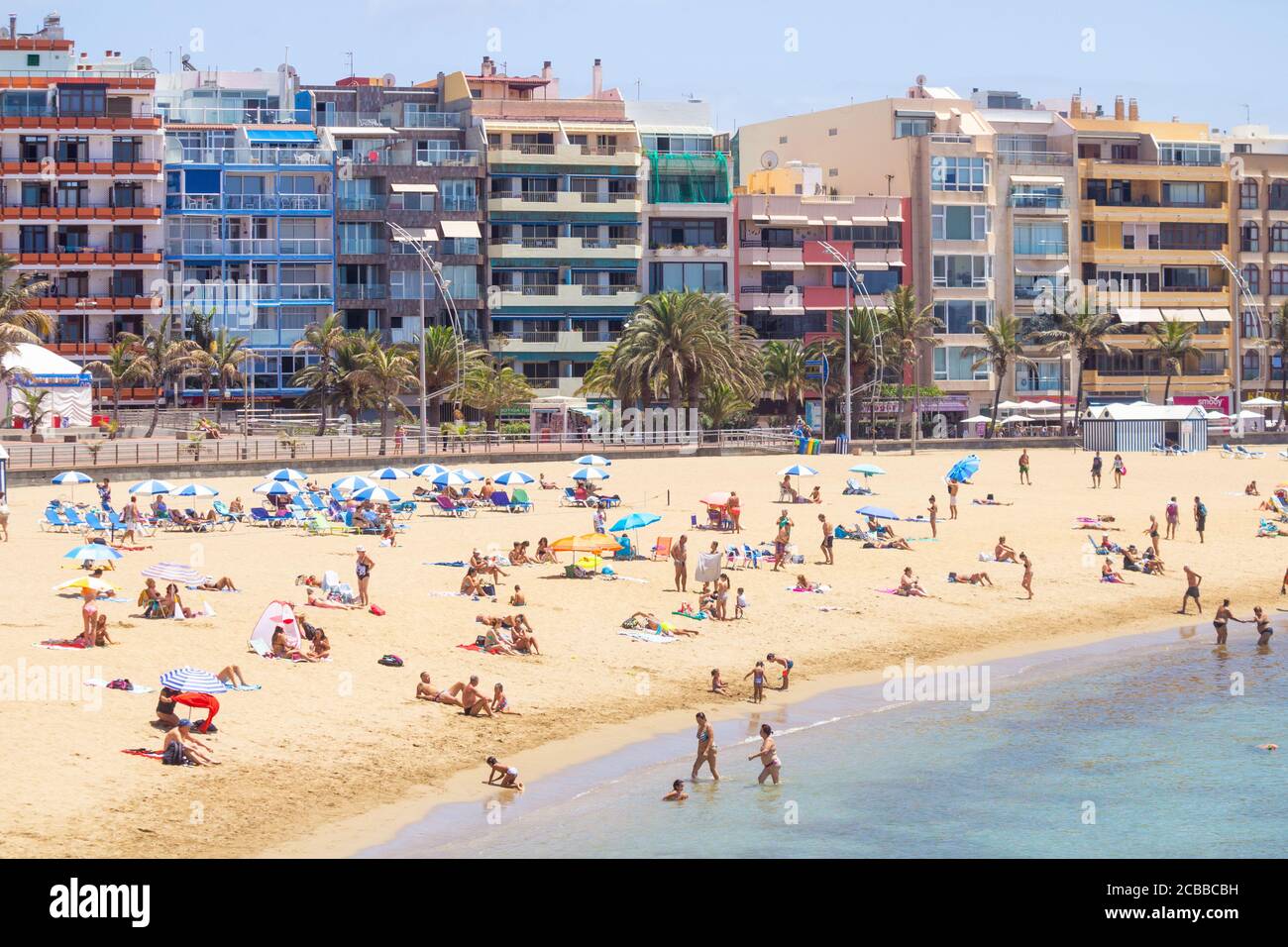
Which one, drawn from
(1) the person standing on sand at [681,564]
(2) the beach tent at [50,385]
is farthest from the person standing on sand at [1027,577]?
(2) the beach tent at [50,385]

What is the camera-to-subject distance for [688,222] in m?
82.8

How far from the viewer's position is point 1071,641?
1352 inches

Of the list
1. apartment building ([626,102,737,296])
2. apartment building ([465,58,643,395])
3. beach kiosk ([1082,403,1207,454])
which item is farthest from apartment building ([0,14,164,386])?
beach kiosk ([1082,403,1207,454])

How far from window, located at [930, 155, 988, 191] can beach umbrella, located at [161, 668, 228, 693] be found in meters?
69.3

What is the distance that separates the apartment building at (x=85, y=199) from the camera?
3024 inches

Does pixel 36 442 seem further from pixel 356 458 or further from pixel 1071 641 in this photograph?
pixel 1071 641

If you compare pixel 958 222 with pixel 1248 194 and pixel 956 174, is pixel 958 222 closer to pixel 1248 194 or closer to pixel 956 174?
pixel 956 174

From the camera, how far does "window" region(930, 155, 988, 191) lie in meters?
86.6

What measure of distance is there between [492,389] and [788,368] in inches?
576

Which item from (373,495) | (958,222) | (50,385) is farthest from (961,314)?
(373,495)

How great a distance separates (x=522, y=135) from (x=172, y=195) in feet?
53.1

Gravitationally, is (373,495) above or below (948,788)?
above

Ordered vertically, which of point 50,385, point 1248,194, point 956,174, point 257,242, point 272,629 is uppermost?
Result: point 956,174
